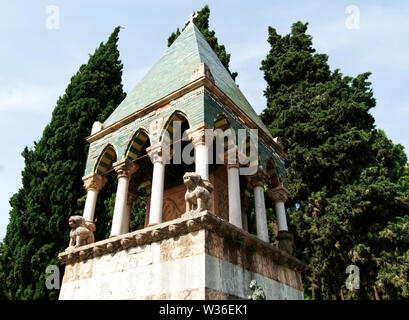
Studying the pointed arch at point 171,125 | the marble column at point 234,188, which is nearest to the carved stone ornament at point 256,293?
the marble column at point 234,188

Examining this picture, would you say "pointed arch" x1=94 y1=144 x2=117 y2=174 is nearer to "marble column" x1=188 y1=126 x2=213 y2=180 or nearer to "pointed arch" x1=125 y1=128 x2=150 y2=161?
"pointed arch" x1=125 y1=128 x2=150 y2=161

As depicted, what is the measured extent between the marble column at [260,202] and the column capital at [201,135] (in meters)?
1.95

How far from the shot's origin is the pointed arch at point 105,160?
25.9 feet

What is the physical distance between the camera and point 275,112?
15.7 metres

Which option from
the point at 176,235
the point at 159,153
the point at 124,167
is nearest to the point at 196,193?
the point at 176,235

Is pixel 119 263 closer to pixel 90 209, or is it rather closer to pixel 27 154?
pixel 90 209

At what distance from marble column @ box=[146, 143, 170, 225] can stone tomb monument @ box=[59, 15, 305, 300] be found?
2cm

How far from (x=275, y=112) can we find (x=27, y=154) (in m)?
11.2

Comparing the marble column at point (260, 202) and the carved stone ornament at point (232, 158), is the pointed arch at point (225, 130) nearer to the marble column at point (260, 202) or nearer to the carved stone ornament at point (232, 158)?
the carved stone ornament at point (232, 158)

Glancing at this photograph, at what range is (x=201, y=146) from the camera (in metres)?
6.12

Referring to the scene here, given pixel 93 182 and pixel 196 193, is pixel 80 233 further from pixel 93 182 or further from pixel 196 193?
pixel 196 193

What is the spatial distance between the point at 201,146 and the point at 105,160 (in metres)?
3.04

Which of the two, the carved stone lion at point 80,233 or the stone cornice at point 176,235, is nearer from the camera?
the stone cornice at point 176,235

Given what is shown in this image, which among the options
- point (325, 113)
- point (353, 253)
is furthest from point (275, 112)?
point (353, 253)
